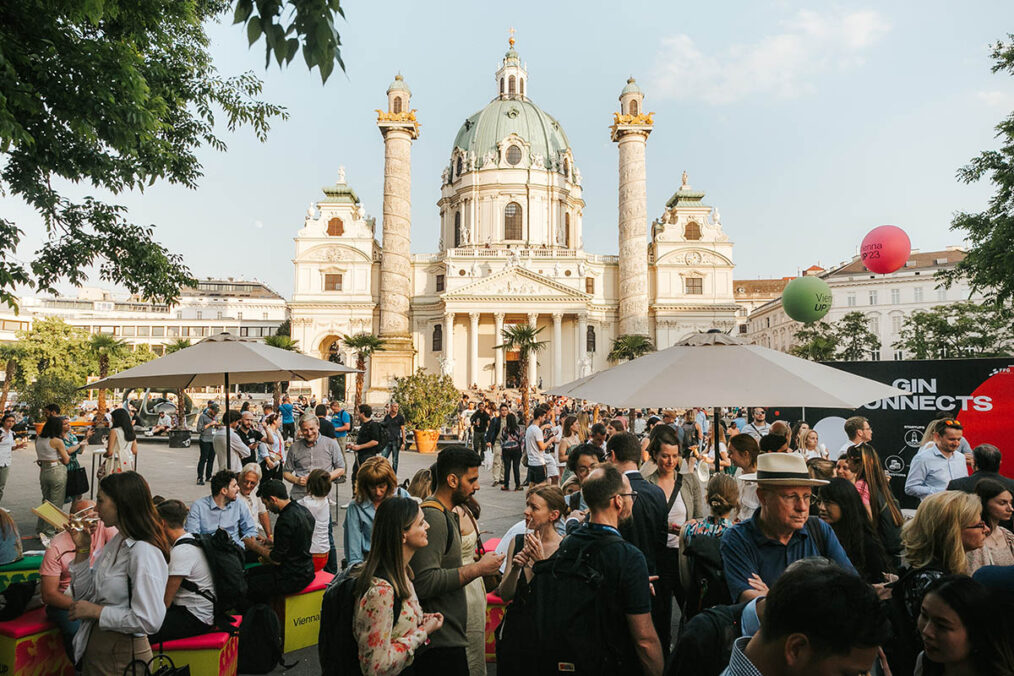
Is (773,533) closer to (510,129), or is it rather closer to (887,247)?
(887,247)

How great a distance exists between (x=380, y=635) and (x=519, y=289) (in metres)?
46.2

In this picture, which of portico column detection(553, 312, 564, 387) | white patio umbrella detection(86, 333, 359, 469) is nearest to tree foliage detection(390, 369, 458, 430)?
white patio umbrella detection(86, 333, 359, 469)

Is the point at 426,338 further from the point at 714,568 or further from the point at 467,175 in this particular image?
the point at 714,568

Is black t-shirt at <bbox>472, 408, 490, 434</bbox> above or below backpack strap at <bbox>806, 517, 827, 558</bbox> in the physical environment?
below

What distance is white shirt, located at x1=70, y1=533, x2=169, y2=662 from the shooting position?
337cm

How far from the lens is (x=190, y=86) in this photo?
886cm

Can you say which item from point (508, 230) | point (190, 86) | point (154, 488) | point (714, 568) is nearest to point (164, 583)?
point (714, 568)

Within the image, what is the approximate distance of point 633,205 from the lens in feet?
150

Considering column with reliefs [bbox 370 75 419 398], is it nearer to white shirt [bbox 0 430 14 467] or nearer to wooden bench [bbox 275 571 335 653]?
white shirt [bbox 0 430 14 467]

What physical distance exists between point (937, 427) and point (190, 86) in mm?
9909

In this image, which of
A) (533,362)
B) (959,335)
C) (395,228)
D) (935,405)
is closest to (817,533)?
(935,405)

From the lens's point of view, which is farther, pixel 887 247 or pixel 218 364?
pixel 887 247

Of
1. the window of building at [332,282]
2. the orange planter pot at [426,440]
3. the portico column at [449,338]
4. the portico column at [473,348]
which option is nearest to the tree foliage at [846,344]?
the portico column at [473,348]

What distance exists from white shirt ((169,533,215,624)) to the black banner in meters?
Answer: 8.85
